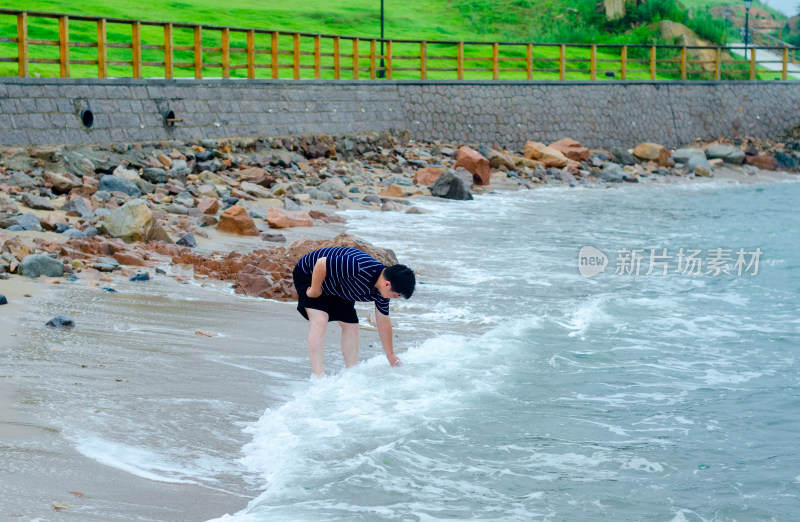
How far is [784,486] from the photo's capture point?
504cm

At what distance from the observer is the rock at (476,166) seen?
2236cm

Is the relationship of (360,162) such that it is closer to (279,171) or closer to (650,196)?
(279,171)

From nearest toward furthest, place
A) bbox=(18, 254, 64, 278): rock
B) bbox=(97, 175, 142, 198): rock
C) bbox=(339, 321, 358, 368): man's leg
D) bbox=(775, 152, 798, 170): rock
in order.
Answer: bbox=(339, 321, 358, 368): man's leg → bbox=(18, 254, 64, 278): rock → bbox=(97, 175, 142, 198): rock → bbox=(775, 152, 798, 170): rock

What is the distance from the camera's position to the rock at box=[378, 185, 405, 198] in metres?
18.7

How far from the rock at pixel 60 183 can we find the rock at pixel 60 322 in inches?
277

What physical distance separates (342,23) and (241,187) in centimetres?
3136

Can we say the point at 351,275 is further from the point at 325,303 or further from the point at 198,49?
the point at 198,49

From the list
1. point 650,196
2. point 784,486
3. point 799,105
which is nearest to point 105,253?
point 784,486

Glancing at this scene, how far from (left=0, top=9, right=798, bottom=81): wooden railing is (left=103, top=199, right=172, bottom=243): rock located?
556 centimetres

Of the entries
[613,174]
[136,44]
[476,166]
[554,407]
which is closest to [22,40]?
[136,44]

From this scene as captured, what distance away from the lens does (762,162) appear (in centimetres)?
3088

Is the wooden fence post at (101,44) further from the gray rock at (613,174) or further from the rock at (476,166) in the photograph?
the gray rock at (613,174)

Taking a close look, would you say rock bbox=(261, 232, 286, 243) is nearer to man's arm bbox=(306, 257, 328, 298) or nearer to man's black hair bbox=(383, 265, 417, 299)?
man's arm bbox=(306, 257, 328, 298)

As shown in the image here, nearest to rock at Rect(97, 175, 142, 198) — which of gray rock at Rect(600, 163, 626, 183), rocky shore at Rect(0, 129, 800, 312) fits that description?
rocky shore at Rect(0, 129, 800, 312)
